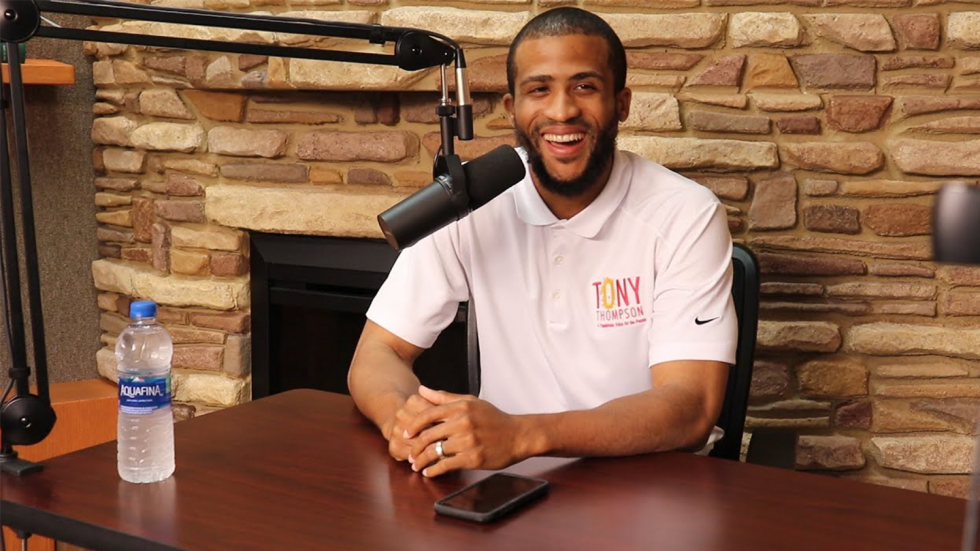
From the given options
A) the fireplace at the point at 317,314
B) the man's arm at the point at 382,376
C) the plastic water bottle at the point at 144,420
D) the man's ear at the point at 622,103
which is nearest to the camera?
the plastic water bottle at the point at 144,420

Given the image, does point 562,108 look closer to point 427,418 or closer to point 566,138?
point 566,138

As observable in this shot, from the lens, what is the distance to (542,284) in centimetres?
191

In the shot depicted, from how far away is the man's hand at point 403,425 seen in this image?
1438 mm

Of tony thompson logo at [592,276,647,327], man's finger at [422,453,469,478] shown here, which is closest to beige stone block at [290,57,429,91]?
tony thompson logo at [592,276,647,327]

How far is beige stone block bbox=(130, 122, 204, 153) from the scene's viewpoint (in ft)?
9.53

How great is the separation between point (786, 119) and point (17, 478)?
5.46 feet

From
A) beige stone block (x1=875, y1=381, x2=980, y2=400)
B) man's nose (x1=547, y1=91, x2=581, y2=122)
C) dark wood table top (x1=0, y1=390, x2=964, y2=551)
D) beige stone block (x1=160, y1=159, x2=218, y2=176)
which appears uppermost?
man's nose (x1=547, y1=91, x2=581, y2=122)

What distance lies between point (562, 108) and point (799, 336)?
815 millimetres

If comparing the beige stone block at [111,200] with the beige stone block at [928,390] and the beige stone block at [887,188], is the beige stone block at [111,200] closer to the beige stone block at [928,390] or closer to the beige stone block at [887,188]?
the beige stone block at [887,188]

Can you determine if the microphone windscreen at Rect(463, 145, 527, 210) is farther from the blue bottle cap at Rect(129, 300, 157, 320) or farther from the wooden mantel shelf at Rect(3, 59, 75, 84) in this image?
the wooden mantel shelf at Rect(3, 59, 75, 84)

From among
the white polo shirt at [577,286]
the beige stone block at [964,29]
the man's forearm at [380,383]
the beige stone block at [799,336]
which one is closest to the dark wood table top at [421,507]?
the man's forearm at [380,383]

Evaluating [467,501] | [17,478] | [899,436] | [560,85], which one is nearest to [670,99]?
[560,85]

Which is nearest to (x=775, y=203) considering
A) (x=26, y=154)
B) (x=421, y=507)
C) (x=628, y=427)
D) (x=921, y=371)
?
(x=921, y=371)

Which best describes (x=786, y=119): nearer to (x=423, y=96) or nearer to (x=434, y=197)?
(x=423, y=96)
